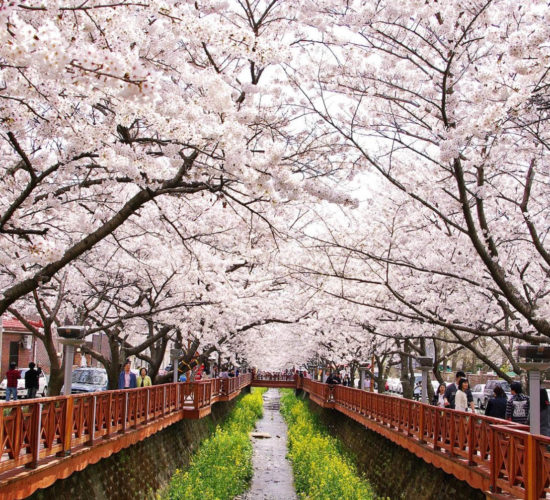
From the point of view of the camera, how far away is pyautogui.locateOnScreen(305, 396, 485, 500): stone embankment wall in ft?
41.0

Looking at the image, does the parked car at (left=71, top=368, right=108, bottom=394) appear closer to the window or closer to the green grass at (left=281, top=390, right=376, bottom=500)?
the green grass at (left=281, top=390, right=376, bottom=500)

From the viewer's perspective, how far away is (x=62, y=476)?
922 cm

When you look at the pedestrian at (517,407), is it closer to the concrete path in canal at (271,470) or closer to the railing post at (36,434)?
the railing post at (36,434)

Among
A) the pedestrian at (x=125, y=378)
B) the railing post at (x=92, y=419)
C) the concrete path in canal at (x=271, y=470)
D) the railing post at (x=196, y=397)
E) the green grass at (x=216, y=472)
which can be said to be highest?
the pedestrian at (x=125, y=378)

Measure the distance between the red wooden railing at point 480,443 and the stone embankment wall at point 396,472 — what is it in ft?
1.72

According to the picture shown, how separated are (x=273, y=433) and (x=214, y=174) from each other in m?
33.9

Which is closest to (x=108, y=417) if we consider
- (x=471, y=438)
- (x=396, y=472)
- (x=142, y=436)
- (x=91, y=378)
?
(x=142, y=436)

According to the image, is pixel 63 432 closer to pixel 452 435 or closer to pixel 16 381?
pixel 452 435

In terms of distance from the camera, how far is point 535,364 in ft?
31.0

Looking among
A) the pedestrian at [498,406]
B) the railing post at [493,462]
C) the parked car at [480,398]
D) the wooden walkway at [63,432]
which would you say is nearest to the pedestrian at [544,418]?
the pedestrian at [498,406]

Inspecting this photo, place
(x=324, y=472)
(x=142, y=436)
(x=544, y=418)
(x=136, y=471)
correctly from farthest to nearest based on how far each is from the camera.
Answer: (x=324, y=472), (x=136, y=471), (x=142, y=436), (x=544, y=418)

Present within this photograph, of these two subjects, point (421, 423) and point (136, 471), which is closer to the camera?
point (421, 423)

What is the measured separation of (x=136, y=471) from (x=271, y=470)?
1231 cm

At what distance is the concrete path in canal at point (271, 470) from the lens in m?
21.9
